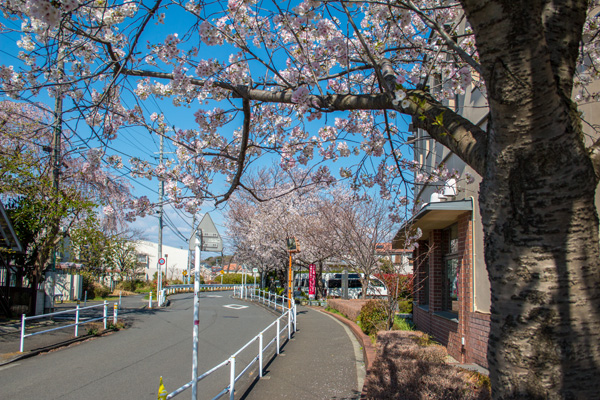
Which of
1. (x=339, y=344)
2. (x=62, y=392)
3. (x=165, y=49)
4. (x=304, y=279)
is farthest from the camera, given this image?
(x=304, y=279)

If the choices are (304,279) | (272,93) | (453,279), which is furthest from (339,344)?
(304,279)

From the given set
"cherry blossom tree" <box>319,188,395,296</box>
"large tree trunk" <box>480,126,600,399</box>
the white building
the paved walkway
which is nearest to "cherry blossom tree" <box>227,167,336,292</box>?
"cherry blossom tree" <box>319,188,395,296</box>

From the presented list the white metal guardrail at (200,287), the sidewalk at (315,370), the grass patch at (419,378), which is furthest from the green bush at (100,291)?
the grass patch at (419,378)

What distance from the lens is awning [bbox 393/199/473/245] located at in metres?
8.16

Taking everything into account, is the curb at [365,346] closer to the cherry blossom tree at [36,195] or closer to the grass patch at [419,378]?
the grass patch at [419,378]

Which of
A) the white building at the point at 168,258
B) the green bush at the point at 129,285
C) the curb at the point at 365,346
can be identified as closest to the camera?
the curb at the point at 365,346

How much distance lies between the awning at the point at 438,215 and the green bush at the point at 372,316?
2.18 m

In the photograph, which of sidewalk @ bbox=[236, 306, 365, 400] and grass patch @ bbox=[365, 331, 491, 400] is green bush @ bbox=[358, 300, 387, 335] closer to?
sidewalk @ bbox=[236, 306, 365, 400]

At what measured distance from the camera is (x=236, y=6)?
17.0 ft

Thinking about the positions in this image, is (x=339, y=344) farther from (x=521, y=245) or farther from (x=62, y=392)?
(x=521, y=245)

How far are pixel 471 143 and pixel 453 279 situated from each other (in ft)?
27.3

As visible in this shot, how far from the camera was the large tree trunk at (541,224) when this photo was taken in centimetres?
196

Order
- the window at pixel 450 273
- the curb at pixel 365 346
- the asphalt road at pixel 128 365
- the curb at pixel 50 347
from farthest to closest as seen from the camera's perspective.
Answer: the window at pixel 450 273, the curb at pixel 50 347, the asphalt road at pixel 128 365, the curb at pixel 365 346

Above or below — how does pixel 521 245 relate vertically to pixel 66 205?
below
